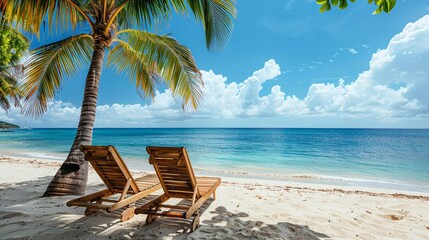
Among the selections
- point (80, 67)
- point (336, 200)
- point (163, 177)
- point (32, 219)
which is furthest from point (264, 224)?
point (80, 67)

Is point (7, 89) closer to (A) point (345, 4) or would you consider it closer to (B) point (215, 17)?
(B) point (215, 17)

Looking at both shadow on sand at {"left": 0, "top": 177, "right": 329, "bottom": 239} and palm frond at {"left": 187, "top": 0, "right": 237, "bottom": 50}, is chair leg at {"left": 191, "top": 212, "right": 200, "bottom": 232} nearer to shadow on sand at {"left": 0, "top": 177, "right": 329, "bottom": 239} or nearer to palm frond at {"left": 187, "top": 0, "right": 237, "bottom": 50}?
shadow on sand at {"left": 0, "top": 177, "right": 329, "bottom": 239}

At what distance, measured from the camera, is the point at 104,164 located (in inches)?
136

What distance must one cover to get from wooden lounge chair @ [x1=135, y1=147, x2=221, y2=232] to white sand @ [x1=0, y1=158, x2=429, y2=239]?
8.9 inches

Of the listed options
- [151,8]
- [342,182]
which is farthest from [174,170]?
[342,182]

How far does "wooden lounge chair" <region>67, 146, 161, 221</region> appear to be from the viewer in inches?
126

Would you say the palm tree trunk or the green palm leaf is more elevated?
the green palm leaf

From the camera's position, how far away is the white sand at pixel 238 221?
2.94 m

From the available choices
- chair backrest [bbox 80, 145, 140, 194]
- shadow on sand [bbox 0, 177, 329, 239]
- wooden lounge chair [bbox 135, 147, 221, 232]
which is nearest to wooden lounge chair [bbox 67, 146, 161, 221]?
chair backrest [bbox 80, 145, 140, 194]

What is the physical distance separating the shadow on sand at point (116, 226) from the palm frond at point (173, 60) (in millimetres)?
3099

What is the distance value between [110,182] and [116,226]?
81cm

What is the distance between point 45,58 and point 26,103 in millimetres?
1185

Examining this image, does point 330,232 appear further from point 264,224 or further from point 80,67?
point 80,67

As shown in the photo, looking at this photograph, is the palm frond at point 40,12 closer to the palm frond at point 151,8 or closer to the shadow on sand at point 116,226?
the palm frond at point 151,8
